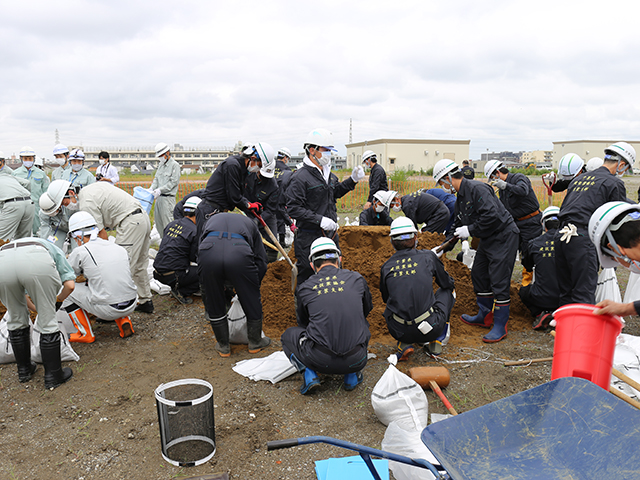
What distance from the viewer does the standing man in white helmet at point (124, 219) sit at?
18.1 ft

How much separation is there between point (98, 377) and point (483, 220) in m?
4.19

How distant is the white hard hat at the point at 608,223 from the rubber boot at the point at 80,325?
4.84 metres

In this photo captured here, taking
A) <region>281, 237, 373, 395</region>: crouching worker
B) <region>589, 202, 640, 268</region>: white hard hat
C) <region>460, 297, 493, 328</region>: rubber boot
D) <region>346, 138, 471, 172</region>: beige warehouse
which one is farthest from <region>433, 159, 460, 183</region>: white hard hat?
<region>346, 138, 471, 172</region>: beige warehouse

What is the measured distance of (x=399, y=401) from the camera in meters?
3.00

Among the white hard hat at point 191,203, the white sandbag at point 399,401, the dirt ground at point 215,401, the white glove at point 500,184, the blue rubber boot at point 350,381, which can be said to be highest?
the white glove at point 500,184

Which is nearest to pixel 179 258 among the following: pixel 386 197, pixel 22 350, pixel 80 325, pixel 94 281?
pixel 94 281

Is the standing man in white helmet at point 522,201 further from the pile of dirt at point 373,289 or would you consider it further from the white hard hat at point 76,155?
the white hard hat at point 76,155

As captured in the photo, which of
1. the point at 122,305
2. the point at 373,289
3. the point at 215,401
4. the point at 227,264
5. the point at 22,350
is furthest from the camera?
the point at 373,289

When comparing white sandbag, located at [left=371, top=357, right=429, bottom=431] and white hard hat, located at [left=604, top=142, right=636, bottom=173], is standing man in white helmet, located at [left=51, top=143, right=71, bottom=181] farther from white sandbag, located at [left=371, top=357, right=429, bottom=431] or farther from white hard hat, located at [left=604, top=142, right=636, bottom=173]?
white hard hat, located at [left=604, top=142, right=636, bottom=173]

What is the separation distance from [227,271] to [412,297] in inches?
69.3

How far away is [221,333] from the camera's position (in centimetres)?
434

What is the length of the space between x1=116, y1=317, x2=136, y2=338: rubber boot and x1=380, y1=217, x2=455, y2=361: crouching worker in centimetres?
293

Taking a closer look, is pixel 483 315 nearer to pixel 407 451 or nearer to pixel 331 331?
pixel 331 331

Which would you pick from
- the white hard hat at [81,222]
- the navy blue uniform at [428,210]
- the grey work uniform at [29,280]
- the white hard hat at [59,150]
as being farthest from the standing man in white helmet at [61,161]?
the navy blue uniform at [428,210]
